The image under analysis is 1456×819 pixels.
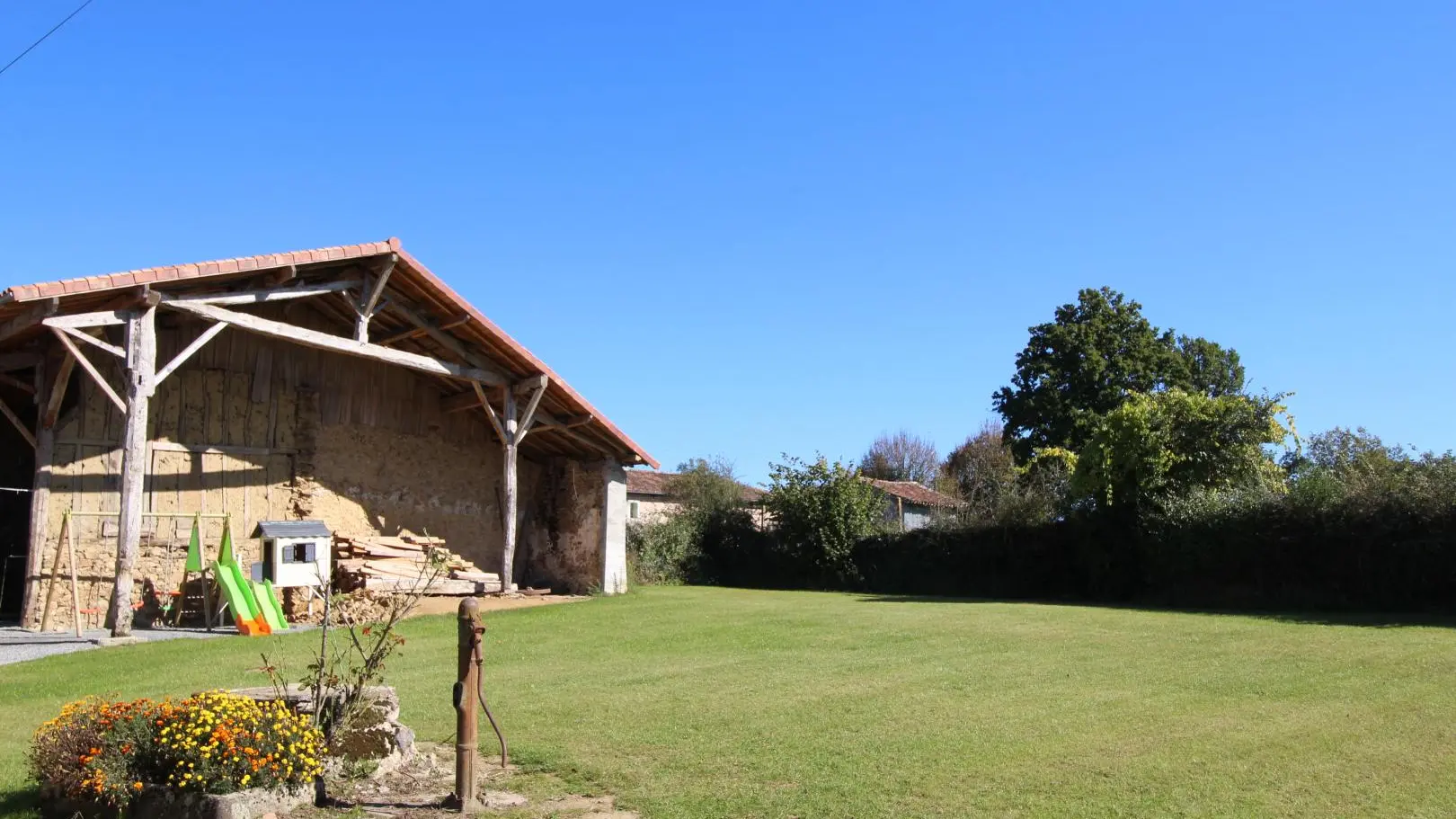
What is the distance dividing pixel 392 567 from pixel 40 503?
5398 millimetres

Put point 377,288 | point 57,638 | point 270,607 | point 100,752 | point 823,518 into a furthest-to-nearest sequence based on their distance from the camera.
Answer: point 823,518 < point 377,288 < point 270,607 < point 57,638 < point 100,752

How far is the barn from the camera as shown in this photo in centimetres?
1572

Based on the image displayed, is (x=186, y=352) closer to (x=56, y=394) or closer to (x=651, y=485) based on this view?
(x=56, y=394)

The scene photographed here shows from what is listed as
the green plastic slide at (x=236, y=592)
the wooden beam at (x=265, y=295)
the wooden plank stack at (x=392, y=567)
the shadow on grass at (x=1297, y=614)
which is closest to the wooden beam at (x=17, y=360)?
the wooden beam at (x=265, y=295)

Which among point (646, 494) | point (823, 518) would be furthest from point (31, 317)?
point (646, 494)

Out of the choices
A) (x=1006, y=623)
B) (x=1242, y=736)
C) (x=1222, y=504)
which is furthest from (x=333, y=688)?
(x=1222, y=504)

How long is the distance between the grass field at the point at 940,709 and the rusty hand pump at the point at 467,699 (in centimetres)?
89

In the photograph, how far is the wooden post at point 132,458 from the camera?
14828 mm

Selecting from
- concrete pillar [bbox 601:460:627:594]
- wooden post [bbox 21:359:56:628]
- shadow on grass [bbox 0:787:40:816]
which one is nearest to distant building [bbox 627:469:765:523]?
concrete pillar [bbox 601:460:627:594]

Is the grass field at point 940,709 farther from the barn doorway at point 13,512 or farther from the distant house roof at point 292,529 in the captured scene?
the barn doorway at point 13,512

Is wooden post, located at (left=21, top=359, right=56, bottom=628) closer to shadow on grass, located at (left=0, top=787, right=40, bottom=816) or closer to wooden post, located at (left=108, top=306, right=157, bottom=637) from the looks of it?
wooden post, located at (left=108, top=306, right=157, bottom=637)

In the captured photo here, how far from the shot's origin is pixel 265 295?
1727 cm

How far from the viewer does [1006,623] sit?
1609 centimetres

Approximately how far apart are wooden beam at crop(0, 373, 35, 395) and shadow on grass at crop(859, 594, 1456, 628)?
1474 cm
